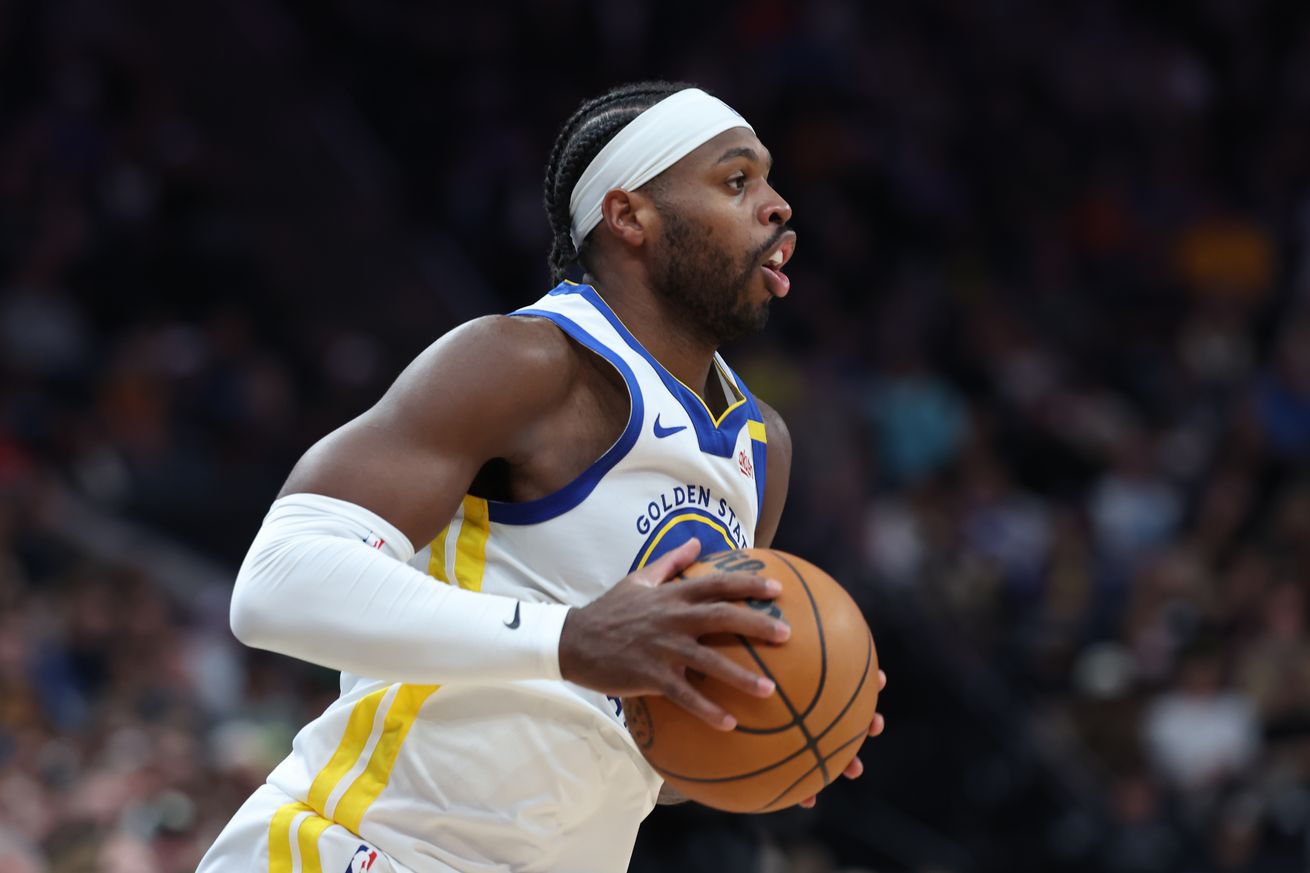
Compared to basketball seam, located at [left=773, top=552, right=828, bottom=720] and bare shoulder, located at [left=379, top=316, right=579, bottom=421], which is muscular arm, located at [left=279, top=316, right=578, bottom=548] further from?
basketball seam, located at [left=773, top=552, right=828, bottom=720]

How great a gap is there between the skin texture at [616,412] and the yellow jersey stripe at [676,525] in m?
0.18

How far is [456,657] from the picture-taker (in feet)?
9.32

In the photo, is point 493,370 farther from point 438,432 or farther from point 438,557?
point 438,557

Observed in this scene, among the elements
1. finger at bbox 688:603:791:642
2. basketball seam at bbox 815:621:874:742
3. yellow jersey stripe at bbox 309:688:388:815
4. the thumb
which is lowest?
yellow jersey stripe at bbox 309:688:388:815

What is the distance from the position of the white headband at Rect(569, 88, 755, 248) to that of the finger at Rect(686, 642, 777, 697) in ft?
3.59

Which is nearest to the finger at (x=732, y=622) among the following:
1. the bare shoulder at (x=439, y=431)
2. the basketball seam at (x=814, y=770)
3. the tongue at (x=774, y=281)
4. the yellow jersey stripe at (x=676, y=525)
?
the basketball seam at (x=814, y=770)

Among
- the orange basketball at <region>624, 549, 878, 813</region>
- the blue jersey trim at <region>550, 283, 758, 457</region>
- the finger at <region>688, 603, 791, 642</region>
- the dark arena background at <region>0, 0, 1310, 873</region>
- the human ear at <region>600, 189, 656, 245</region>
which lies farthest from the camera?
the dark arena background at <region>0, 0, 1310, 873</region>

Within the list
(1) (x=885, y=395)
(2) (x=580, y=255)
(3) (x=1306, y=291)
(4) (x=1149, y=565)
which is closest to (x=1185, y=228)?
(3) (x=1306, y=291)

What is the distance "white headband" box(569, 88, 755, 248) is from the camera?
3.47 metres

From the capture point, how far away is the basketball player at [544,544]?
2840 millimetres

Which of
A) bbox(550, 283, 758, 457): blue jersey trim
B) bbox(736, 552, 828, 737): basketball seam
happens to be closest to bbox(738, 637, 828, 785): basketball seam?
bbox(736, 552, 828, 737): basketball seam

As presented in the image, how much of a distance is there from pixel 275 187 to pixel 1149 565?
22.1 feet

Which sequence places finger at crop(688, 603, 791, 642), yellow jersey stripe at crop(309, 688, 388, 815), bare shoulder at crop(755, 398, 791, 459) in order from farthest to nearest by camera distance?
bare shoulder at crop(755, 398, 791, 459) → yellow jersey stripe at crop(309, 688, 388, 815) → finger at crop(688, 603, 791, 642)

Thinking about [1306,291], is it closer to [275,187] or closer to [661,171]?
[275,187]
